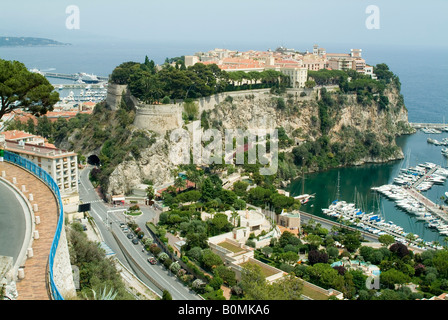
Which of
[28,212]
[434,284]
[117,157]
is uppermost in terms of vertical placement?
[28,212]

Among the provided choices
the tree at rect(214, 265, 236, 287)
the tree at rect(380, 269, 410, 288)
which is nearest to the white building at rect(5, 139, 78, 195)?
the tree at rect(214, 265, 236, 287)

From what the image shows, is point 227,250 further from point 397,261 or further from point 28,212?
point 28,212

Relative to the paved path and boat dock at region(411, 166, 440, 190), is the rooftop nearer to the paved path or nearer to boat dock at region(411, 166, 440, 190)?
the paved path

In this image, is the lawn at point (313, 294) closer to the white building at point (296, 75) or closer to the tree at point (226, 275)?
the tree at point (226, 275)

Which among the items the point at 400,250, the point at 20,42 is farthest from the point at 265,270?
the point at 20,42
